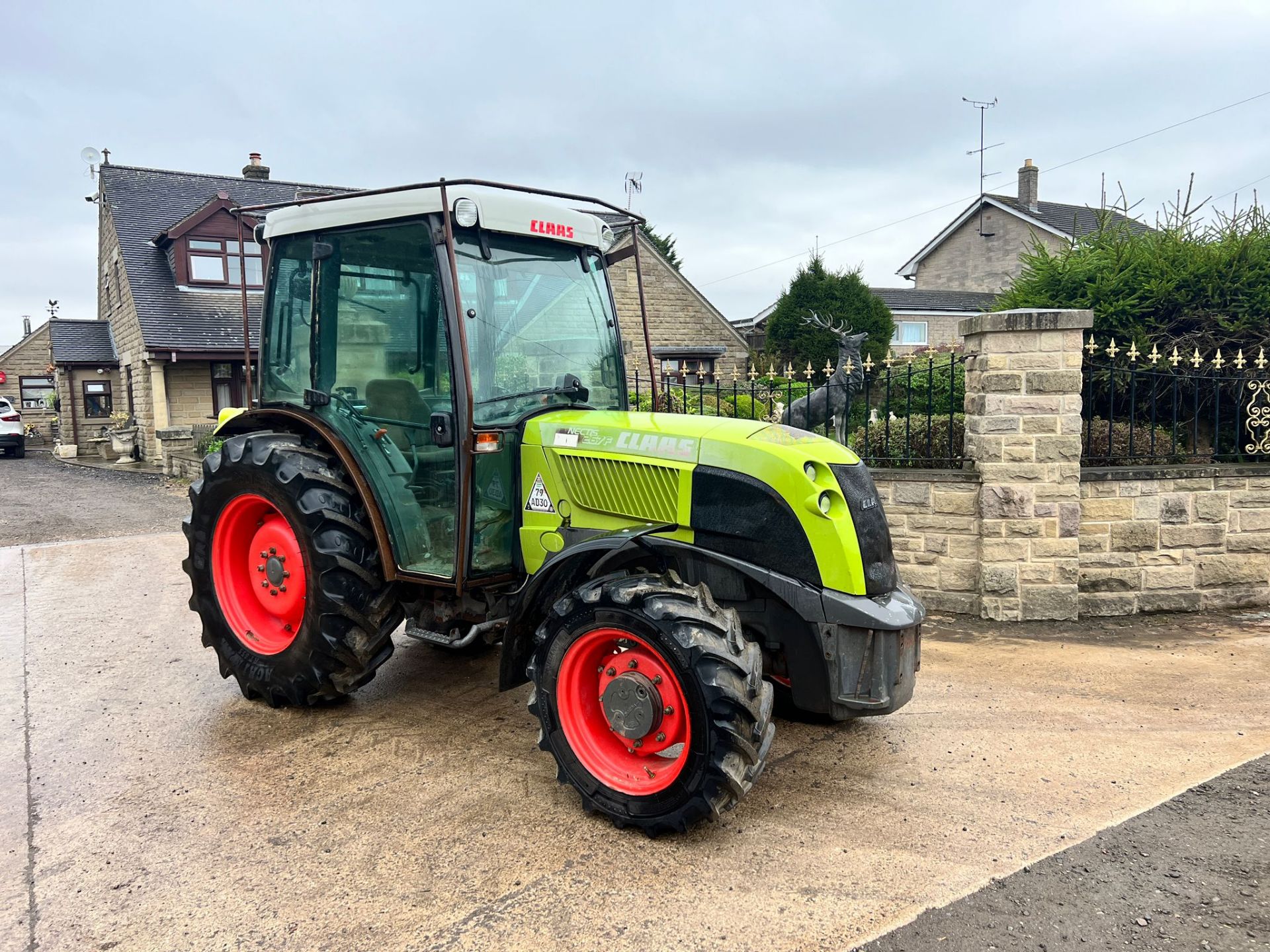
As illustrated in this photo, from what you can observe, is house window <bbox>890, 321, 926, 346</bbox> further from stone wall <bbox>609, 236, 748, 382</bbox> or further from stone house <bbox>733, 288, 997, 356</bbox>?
stone wall <bbox>609, 236, 748, 382</bbox>

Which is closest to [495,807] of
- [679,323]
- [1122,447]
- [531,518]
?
[531,518]

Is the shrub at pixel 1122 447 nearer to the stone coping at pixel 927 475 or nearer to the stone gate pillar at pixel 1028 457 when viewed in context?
the stone gate pillar at pixel 1028 457

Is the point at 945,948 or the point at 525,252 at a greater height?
the point at 525,252

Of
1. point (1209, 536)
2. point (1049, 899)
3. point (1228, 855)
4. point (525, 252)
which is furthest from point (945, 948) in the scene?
point (1209, 536)

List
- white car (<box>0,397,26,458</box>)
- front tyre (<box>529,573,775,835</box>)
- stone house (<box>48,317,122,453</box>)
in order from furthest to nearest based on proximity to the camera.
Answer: stone house (<box>48,317,122,453</box>), white car (<box>0,397,26,458</box>), front tyre (<box>529,573,775,835</box>)

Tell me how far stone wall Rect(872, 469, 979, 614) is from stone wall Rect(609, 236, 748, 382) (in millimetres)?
15790

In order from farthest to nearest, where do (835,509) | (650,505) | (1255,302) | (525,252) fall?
(1255,302), (525,252), (650,505), (835,509)

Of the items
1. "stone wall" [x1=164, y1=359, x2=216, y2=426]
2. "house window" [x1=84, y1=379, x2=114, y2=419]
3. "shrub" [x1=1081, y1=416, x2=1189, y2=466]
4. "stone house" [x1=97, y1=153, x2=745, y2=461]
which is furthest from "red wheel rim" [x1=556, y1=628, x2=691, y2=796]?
"house window" [x1=84, y1=379, x2=114, y2=419]

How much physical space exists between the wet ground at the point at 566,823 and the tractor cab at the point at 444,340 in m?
0.98

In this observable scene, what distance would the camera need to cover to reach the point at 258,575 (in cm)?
452

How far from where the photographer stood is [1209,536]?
6.35 meters

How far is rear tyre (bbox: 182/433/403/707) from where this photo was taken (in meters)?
3.95

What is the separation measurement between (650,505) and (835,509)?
71 centimetres

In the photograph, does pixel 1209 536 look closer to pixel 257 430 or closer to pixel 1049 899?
pixel 1049 899
